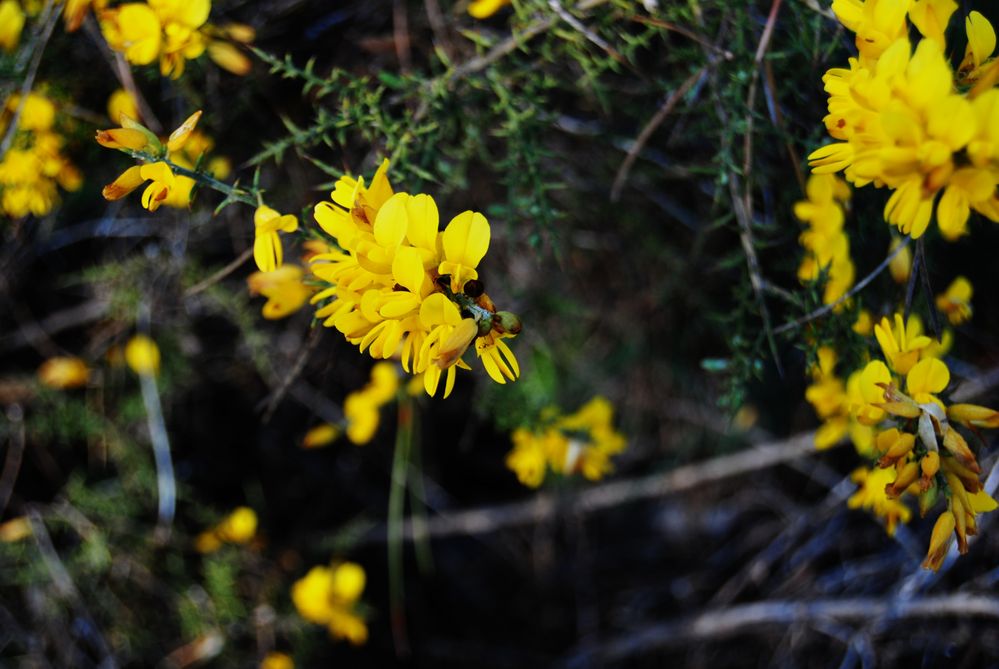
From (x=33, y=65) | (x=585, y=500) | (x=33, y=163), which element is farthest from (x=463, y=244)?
(x=585, y=500)

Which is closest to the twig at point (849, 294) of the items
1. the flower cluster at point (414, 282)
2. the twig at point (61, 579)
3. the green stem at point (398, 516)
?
the flower cluster at point (414, 282)

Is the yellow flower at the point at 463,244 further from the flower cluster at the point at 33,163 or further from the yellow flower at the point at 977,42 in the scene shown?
the flower cluster at the point at 33,163

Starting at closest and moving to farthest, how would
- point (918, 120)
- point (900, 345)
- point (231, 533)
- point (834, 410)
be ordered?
point (918, 120), point (900, 345), point (834, 410), point (231, 533)

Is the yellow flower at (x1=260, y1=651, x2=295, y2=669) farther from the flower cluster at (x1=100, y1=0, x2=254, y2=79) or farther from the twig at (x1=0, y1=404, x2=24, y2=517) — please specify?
the flower cluster at (x1=100, y1=0, x2=254, y2=79)

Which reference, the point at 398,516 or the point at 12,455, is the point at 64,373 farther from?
the point at 398,516

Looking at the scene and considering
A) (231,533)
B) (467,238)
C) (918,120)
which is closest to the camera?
(918,120)

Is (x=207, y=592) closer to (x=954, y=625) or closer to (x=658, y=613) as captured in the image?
(x=658, y=613)

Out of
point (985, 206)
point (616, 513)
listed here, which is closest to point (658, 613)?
point (616, 513)
